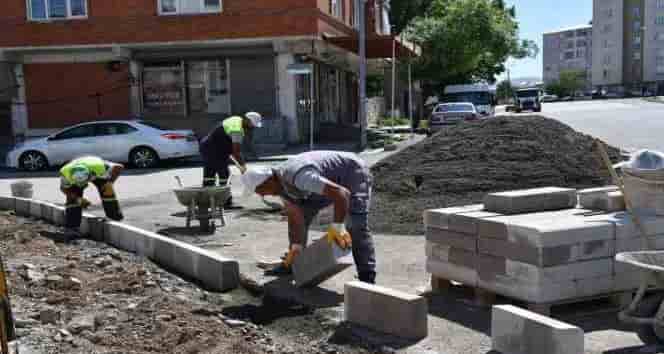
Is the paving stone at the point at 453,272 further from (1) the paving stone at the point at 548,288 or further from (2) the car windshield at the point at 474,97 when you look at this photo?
(2) the car windshield at the point at 474,97

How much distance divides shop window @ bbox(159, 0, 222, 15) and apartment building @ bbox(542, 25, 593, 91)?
142 m

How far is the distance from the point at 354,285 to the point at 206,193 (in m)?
4.29

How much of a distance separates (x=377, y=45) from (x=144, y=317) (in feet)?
73.8

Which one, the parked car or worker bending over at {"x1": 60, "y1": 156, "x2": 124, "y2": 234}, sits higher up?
the parked car

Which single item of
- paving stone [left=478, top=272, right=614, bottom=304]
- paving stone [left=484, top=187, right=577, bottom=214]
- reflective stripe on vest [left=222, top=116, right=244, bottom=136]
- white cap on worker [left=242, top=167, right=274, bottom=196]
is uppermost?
reflective stripe on vest [left=222, top=116, right=244, bottom=136]

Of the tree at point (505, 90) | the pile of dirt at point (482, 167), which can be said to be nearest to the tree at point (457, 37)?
the pile of dirt at point (482, 167)

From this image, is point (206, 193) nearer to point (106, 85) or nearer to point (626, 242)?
point (626, 242)

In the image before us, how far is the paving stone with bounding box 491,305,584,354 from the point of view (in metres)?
3.94

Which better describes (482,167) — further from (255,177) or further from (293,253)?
(255,177)

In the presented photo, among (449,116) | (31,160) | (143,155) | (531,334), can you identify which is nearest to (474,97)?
(449,116)

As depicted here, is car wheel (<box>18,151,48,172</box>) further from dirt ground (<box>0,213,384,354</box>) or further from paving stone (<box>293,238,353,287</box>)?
paving stone (<box>293,238,353,287</box>)

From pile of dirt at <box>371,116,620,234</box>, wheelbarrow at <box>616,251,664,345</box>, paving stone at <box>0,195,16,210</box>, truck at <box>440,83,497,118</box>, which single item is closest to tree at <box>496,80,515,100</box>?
truck at <box>440,83,497,118</box>

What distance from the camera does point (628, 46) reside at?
399 ft

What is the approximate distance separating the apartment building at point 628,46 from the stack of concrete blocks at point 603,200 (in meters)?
116
